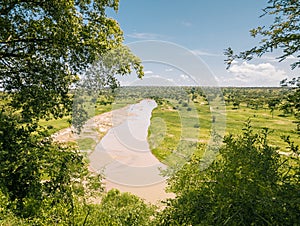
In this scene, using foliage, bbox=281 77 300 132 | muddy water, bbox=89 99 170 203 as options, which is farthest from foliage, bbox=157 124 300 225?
muddy water, bbox=89 99 170 203

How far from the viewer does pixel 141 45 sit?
8.96 metres

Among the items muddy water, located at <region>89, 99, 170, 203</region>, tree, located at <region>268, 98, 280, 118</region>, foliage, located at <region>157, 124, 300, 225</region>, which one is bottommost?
muddy water, located at <region>89, 99, 170, 203</region>

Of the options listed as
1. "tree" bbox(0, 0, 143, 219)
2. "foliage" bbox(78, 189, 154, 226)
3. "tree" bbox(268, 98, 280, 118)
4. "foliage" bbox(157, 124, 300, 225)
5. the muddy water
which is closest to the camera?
"foliage" bbox(157, 124, 300, 225)

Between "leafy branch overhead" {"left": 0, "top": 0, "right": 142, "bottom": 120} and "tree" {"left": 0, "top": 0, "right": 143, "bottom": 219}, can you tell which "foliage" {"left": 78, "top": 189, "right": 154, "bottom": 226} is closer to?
"tree" {"left": 0, "top": 0, "right": 143, "bottom": 219}

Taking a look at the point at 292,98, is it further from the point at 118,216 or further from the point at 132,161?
the point at 132,161

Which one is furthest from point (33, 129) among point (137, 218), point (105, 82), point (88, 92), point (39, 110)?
point (137, 218)

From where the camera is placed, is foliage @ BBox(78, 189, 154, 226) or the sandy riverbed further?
the sandy riverbed

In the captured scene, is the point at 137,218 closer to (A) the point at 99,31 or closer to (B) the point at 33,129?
(B) the point at 33,129

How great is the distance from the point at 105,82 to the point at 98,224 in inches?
243

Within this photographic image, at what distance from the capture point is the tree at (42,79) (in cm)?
647

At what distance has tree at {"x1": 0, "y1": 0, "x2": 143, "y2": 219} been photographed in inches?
255

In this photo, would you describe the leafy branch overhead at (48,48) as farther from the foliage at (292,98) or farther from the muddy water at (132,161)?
the muddy water at (132,161)

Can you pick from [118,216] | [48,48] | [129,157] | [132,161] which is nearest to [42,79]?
[48,48]

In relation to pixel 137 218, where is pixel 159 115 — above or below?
above
